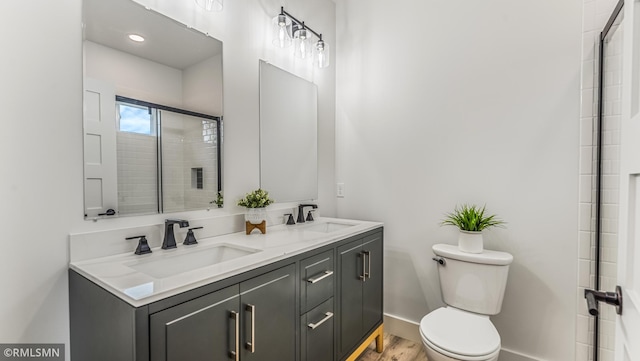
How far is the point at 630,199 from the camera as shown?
666 mm

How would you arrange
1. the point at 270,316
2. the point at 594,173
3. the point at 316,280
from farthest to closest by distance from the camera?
the point at 594,173 → the point at 316,280 → the point at 270,316

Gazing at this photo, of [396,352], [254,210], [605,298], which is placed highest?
[254,210]

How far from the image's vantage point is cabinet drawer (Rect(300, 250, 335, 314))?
1405mm

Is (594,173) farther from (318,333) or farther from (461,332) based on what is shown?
(318,333)

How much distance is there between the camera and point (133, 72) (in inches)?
53.2

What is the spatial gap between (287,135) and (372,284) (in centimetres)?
119

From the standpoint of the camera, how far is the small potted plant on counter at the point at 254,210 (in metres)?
1.75

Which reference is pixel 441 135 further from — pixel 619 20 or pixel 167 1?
pixel 167 1

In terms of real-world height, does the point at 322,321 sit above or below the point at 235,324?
below

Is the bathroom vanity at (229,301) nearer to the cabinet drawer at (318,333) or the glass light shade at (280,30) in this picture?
the cabinet drawer at (318,333)

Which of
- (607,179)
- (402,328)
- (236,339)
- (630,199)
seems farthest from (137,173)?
(607,179)

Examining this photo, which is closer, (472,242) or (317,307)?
(317,307)

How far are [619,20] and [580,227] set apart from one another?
102 centimetres

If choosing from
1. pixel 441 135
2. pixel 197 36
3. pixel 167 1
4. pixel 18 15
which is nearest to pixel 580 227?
pixel 441 135
